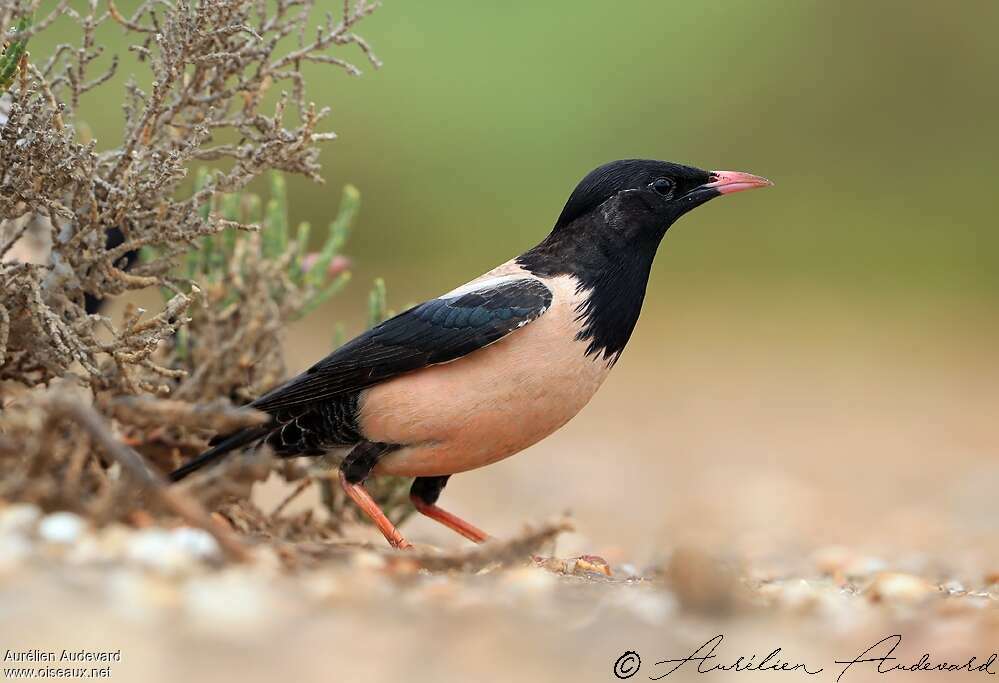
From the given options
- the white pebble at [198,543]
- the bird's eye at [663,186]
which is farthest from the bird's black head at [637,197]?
the white pebble at [198,543]

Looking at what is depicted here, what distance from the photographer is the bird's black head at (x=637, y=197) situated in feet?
15.1

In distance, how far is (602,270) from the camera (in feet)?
14.7

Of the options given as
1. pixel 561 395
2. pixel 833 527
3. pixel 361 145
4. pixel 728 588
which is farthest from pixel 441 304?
pixel 361 145

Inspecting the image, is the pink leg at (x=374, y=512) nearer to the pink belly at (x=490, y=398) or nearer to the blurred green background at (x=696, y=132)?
the pink belly at (x=490, y=398)

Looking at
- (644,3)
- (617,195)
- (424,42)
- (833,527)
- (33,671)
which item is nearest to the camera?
(33,671)

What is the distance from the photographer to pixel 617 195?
4.62m

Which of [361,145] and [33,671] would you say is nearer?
[33,671]

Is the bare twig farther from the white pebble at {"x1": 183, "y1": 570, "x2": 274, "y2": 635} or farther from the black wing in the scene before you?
the black wing

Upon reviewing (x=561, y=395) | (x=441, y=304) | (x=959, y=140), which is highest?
(x=959, y=140)

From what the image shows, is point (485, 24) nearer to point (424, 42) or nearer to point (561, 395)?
point (424, 42)

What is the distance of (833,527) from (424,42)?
1029cm

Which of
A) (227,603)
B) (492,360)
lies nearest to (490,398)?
(492,360)
